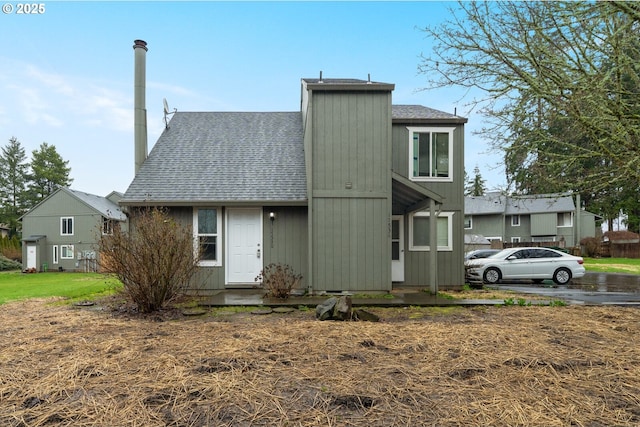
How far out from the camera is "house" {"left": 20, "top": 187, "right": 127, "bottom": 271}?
26.0 meters

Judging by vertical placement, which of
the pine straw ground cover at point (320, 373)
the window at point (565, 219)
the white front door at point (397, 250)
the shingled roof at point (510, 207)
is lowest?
the pine straw ground cover at point (320, 373)

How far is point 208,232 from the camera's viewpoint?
9.95 metres

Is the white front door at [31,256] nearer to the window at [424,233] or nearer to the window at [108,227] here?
the window at [108,227]

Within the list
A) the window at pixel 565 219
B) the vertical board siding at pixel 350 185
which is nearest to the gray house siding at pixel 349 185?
the vertical board siding at pixel 350 185

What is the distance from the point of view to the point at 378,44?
34.3ft

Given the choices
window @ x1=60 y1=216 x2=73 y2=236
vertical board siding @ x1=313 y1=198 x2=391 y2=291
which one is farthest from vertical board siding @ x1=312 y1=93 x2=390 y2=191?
window @ x1=60 y1=216 x2=73 y2=236

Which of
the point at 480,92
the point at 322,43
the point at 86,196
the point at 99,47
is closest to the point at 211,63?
the point at 99,47

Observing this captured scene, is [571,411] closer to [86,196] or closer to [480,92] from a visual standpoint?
[480,92]

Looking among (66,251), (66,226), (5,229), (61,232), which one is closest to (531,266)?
(66,251)

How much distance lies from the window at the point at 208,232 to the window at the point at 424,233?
18.7 ft

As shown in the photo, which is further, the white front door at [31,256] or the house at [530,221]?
the house at [530,221]

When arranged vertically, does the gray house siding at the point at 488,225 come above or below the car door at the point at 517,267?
above

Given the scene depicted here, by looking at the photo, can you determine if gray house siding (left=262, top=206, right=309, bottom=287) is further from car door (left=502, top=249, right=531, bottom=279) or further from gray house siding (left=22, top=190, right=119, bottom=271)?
gray house siding (left=22, top=190, right=119, bottom=271)

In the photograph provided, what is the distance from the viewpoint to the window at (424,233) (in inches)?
427
